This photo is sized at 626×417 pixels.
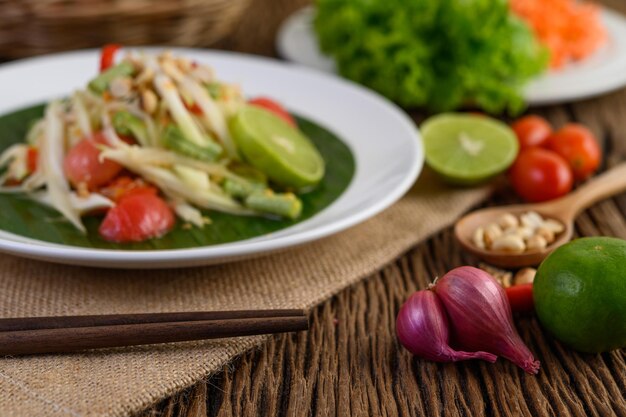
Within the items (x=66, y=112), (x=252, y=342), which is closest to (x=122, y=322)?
(x=252, y=342)

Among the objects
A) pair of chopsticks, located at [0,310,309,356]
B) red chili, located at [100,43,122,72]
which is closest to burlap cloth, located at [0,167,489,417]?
pair of chopsticks, located at [0,310,309,356]

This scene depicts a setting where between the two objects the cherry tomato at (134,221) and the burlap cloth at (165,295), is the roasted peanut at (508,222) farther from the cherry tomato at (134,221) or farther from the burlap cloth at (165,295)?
the cherry tomato at (134,221)

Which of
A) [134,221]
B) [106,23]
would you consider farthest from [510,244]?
[106,23]

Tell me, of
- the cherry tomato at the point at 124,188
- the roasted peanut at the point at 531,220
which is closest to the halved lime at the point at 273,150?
the cherry tomato at the point at 124,188

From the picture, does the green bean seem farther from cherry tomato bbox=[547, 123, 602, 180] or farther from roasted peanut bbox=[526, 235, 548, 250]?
cherry tomato bbox=[547, 123, 602, 180]

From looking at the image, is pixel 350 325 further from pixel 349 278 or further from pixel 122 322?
pixel 122 322
